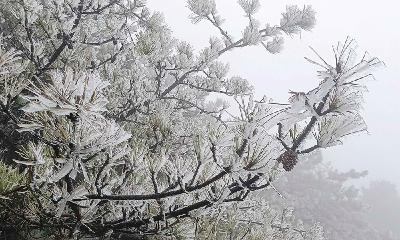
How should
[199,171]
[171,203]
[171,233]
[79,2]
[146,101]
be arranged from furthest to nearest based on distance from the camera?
[146,101] → [79,2] → [171,233] → [171,203] → [199,171]

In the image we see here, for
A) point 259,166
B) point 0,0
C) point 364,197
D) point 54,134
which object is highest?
point 364,197

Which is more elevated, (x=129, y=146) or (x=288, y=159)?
(x=129, y=146)

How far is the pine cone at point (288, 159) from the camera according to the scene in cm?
197

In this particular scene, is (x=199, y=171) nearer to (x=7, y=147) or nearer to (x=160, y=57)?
(x=160, y=57)

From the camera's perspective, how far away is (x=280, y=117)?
73.6 inches

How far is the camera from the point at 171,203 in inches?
104

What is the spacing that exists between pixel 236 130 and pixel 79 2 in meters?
2.69

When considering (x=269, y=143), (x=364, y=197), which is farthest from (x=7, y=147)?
(x=364, y=197)

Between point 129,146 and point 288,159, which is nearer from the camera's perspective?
point 288,159

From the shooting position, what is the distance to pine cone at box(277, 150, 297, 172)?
1972 mm

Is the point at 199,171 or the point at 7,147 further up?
the point at 7,147

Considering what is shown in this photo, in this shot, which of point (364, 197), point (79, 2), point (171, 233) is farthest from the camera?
point (364, 197)

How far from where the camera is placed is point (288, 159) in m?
1.98

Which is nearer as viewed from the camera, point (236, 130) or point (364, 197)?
point (236, 130)
